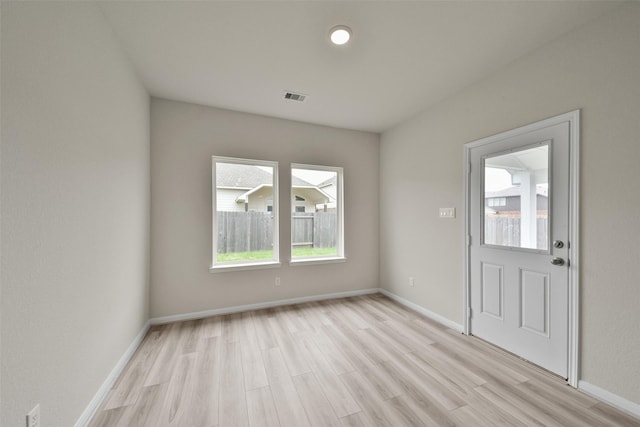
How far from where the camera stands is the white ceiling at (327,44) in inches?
68.8

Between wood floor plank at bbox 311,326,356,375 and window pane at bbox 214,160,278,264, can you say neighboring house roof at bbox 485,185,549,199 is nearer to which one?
wood floor plank at bbox 311,326,356,375

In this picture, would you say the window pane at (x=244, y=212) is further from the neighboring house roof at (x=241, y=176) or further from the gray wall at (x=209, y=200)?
the gray wall at (x=209, y=200)

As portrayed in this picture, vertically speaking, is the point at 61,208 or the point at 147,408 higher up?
the point at 61,208

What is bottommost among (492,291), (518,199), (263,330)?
(263,330)

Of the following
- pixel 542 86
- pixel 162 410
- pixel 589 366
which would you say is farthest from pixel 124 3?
pixel 589 366

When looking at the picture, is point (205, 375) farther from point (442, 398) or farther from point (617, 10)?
point (617, 10)

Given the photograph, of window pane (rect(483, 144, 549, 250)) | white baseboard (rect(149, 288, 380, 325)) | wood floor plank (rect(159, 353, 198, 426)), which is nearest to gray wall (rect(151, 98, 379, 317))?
white baseboard (rect(149, 288, 380, 325))

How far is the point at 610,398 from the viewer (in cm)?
173

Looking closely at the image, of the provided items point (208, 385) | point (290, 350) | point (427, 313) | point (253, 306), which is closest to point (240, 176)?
point (253, 306)

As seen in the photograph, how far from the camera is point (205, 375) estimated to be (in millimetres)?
2057

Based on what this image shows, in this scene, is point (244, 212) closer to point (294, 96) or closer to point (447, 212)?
point (294, 96)

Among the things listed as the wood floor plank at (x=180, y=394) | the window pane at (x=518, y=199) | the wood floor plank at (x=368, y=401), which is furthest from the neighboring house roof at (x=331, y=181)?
the wood floor plank at (x=180, y=394)

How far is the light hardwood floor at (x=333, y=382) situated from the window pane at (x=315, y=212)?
1.28m

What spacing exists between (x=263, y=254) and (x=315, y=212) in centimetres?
102
